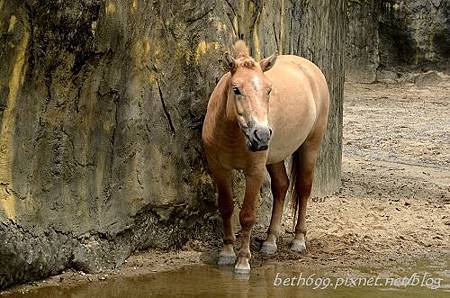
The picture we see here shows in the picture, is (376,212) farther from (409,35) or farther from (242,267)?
(409,35)

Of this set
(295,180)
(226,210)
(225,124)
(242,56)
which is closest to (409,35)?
(295,180)

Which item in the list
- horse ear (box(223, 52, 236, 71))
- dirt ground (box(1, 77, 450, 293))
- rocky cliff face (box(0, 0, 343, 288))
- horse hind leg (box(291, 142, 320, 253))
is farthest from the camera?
horse hind leg (box(291, 142, 320, 253))

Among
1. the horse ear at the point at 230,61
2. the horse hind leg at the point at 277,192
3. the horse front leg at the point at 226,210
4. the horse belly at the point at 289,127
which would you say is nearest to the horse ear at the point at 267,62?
the horse ear at the point at 230,61

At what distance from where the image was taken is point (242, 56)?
20.9 feet

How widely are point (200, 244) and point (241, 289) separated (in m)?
1.05

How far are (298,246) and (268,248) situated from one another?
10.9 inches

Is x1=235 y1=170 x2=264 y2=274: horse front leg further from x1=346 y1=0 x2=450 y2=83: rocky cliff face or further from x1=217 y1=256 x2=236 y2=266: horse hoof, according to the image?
x1=346 y1=0 x2=450 y2=83: rocky cliff face

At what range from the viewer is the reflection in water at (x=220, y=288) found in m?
5.82

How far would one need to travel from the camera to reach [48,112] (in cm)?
583

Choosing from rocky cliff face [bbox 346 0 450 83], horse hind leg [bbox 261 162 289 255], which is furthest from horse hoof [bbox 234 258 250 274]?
rocky cliff face [bbox 346 0 450 83]

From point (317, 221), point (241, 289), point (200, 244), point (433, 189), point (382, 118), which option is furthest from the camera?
point (382, 118)

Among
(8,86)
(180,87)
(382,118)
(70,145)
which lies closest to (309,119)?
(180,87)

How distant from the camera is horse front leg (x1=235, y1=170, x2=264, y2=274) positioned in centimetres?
643

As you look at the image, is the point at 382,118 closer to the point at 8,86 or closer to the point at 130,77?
the point at 130,77
